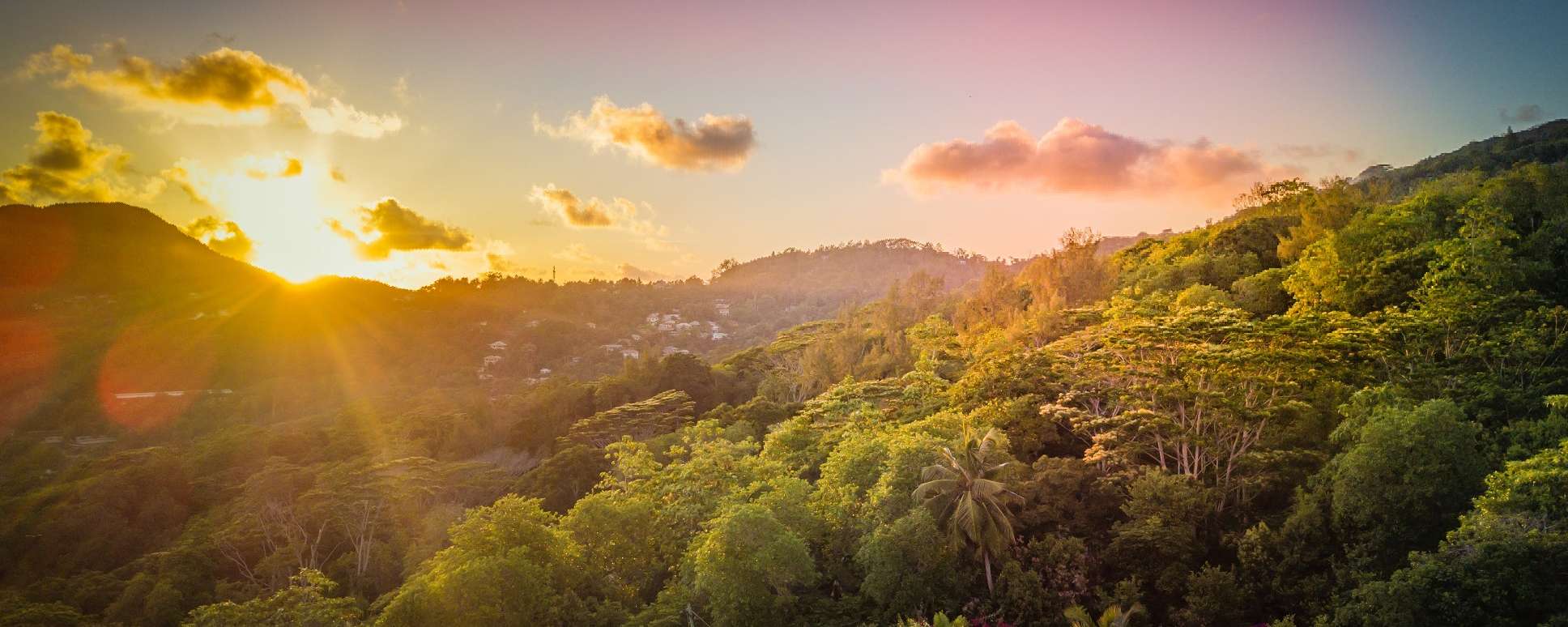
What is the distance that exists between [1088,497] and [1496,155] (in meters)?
86.7

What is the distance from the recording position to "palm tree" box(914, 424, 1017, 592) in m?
23.4

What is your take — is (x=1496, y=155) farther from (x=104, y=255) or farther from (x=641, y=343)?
(x=104, y=255)

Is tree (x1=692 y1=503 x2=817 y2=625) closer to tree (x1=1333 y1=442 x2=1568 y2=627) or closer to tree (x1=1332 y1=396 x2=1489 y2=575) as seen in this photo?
tree (x1=1333 y1=442 x2=1568 y2=627)

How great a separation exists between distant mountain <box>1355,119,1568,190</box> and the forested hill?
3962 cm

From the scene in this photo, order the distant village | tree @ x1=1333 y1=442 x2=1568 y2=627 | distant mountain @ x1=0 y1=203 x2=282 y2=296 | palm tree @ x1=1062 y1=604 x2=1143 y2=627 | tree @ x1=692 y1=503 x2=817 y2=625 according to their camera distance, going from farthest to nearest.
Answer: the distant village
distant mountain @ x1=0 y1=203 x2=282 y2=296
tree @ x1=692 y1=503 x2=817 y2=625
palm tree @ x1=1062 y1=604 x2=1143 y2=627
tree @ x1=1333 y1=442 x2=1568 y2=627

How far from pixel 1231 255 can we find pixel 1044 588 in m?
32.2

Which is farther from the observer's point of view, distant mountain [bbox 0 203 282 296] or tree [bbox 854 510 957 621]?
distant mountain [bbox 0 203 282 296]

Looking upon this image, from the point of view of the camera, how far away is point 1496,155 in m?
75.0

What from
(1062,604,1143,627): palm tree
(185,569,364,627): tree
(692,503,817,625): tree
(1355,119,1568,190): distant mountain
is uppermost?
(1355,119,1568,190): distant mountain

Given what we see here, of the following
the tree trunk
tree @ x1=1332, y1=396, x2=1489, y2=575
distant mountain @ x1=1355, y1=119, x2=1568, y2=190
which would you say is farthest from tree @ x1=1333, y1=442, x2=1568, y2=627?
distant mountain @ x1=1355, y1=119, x2=1568, y2=190

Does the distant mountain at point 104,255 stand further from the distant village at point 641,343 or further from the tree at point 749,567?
the tree at point 749,567

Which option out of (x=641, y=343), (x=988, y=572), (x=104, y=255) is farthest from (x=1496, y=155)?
(x=104, y=255)

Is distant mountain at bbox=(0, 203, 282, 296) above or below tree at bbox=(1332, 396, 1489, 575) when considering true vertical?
above

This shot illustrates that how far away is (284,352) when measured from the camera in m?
108
